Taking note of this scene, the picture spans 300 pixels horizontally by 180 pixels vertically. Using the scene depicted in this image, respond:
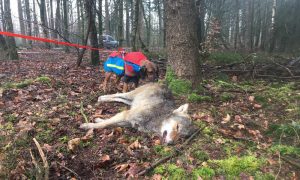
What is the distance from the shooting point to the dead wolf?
4934 millimetres

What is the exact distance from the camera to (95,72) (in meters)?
10.8

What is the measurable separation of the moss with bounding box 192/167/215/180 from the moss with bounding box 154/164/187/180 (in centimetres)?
14

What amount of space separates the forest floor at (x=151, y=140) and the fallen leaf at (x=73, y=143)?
0.6 inches

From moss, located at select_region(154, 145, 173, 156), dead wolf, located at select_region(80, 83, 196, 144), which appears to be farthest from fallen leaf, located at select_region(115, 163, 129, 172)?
dead wolf, located at select_region(80, 83, 196, 144)

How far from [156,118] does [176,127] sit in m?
0.51

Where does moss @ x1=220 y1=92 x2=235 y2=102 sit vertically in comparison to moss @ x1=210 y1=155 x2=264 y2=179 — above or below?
above

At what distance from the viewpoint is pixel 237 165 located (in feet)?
13.7

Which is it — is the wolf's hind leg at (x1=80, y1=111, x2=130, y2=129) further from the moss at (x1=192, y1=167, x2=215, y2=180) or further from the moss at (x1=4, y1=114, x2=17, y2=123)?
the moss at (x1=192, y1=167, x2=215, y2=180)

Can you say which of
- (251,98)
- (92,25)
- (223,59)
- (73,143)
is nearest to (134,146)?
(73,143)

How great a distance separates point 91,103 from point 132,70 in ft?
3.88

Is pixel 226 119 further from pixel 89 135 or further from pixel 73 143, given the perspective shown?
pixel 73 143

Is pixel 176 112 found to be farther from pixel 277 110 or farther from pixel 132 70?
pixel 277 110

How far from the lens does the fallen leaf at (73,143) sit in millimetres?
4617

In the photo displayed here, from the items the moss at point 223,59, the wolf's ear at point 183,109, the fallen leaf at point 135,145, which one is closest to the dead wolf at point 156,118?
the wolf's ear at point 183,109
